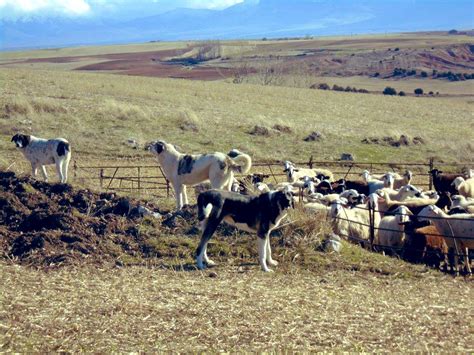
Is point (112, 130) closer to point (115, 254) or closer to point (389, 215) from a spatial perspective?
point (389, 215)

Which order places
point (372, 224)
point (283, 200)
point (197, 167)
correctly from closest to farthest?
point (283, 200) < point (372, 224) < point (197, 167)

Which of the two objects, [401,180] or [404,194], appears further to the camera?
[401,180]

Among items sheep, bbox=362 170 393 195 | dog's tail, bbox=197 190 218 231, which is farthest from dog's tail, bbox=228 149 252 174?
sheep, bbox=362 170 393 195

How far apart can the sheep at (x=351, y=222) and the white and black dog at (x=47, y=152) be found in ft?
25.5

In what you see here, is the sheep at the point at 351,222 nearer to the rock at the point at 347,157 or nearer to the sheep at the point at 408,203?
the sheep at the point at 408,203

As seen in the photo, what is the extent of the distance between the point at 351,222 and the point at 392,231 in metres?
0.88

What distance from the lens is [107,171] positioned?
24906 mm

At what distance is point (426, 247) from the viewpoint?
47.1 ft

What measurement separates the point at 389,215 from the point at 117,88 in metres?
39.1

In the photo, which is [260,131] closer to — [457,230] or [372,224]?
[372,224]

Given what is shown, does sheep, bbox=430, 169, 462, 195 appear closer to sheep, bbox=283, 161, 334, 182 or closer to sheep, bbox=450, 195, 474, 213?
sheep, bbox=283, 161, 334, 182

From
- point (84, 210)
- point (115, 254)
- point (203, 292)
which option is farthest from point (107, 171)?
point (203, 292)

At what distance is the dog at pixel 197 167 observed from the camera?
16.2 m

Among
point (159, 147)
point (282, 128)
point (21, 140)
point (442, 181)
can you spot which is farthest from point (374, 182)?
point (282, 128)
